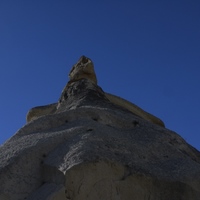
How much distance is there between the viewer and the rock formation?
10.5 feet

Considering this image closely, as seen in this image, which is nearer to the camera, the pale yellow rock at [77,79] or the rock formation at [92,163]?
the rock formation at [92,163]

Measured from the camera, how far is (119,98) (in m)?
7.79

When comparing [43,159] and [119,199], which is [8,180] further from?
[119,199]

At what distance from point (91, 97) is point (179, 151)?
147cm

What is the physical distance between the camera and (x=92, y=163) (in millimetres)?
3199

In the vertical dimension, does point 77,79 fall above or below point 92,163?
above

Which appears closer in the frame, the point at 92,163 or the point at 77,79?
the point at 92,163

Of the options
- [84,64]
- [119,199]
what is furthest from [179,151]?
[84,64]

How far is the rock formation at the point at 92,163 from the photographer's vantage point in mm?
3188

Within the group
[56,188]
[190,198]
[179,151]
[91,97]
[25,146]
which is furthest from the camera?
[91,97]

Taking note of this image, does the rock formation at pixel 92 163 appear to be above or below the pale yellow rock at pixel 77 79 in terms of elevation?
below

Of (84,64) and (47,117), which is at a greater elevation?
(84,64)

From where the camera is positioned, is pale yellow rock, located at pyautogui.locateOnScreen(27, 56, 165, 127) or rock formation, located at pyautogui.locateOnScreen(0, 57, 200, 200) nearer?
rock formation, located at pyautogui.locateOnScreen(0, 57, 200, 200)

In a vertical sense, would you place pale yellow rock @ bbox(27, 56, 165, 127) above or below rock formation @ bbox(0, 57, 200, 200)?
above
